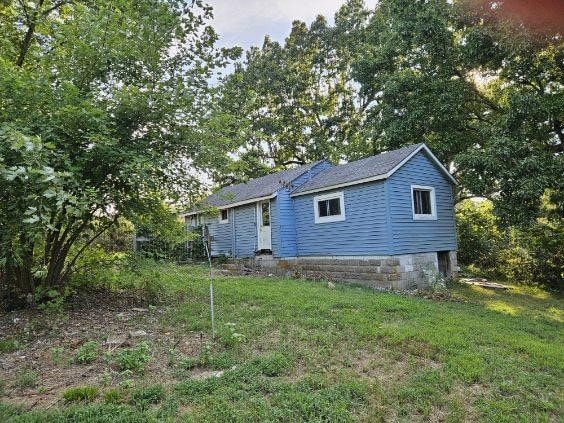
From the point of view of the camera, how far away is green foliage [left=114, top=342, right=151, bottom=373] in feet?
14.1

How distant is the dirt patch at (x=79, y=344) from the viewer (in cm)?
395

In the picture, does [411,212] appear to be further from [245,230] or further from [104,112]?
[104,112]

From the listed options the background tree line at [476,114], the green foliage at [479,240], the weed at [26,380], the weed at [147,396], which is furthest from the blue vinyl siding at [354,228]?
the weed at [26,380]

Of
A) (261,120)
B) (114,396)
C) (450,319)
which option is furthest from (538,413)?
(261,120)

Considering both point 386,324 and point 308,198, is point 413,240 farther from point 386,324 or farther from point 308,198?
point 386,324

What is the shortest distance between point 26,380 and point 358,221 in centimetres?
Result: 968

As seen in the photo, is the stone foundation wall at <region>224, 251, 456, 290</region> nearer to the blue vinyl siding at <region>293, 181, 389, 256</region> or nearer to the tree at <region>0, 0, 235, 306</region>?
the blue vinyl siding at <region>293, 181, 389, 256</region>

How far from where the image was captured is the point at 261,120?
88.0 ft

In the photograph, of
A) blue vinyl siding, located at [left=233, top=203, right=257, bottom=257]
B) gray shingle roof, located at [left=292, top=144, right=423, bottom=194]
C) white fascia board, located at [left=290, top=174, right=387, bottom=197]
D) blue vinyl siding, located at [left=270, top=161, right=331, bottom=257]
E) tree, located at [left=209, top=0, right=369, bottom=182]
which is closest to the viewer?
white fascia board, located at [left=290, top=174, right=387, bottom=197]

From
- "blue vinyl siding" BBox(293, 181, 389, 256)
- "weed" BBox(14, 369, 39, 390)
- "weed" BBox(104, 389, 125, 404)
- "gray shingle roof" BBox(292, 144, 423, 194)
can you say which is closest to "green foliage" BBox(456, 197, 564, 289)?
"gray shingle roof" BBox(292, 144, 423, 194)

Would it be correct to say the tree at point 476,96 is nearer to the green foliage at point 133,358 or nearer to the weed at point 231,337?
the weed at point 231,337

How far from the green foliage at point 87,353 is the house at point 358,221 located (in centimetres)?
544

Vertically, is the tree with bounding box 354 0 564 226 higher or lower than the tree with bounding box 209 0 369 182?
lower

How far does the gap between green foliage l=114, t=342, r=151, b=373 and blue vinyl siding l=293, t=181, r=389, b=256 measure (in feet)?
26.7
